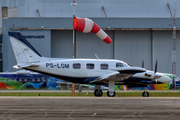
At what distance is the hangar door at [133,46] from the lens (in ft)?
147

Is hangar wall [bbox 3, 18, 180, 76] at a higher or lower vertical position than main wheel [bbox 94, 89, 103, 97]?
higher

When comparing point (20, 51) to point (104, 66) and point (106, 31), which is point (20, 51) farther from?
point (106, 31)

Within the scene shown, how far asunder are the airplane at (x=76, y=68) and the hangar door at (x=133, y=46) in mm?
21062

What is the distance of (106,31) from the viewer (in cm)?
4488

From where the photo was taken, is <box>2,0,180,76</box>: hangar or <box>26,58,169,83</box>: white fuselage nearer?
<box>26,58,169,83</box>: white fuselage

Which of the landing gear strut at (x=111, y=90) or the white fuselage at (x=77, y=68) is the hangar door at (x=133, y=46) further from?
the landing gear strut at (x=111, y=90)

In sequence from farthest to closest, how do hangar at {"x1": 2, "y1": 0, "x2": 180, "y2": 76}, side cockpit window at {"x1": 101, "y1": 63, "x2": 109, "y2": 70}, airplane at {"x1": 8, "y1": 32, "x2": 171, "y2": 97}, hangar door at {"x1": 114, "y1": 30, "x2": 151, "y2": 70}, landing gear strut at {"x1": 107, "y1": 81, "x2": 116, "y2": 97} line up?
hangar door at {"x1": 114, "y1": 30, "x2": 151, "y2": 70}, hangar at {"x1": 2, "y1": 0, "x2": 180, "y2": 76}, side cockpit window at {"x1": 101, "y1": 63, "x2": 109, "y2": 70}, landing gear strut at {"x1": 107, "y1": 81, "x2": 116, "y2": 97}, airplane at {"x1": 8, "y1": 32, "x2": 171, "y2": 97}

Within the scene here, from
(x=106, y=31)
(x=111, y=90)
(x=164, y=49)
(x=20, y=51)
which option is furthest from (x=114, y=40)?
(x=20, y=51)

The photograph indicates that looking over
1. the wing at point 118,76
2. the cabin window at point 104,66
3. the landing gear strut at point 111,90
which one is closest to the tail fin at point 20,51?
the cabin window at point 104,66

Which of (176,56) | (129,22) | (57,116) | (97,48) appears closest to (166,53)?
(176,56)

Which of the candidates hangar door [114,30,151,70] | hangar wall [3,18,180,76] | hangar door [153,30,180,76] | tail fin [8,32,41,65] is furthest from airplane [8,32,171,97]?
hangar door [153,30,180,76]

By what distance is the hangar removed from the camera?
143ft

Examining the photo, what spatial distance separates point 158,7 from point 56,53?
17339 mm

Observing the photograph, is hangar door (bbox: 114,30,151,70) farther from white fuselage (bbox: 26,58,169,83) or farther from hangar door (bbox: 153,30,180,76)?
white fuselage (bbox: 26,58,169,83)
